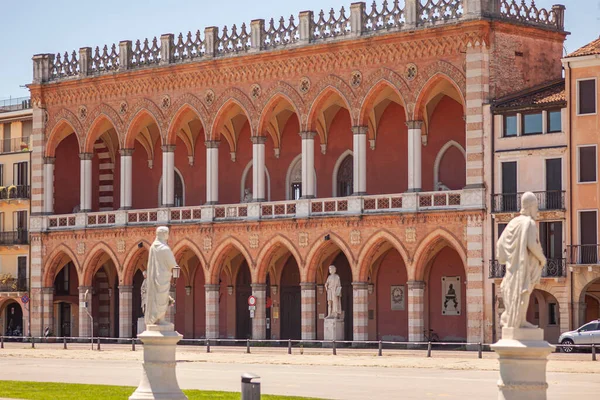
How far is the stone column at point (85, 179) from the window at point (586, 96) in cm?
2536

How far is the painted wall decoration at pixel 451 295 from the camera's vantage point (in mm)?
55000

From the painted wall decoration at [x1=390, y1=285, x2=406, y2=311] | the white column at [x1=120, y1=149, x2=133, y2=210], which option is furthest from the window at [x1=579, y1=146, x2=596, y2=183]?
the white column at [x1=120, y1=149, x2=133, y2=210]

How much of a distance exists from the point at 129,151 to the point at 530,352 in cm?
4606

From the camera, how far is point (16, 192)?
67750 mm

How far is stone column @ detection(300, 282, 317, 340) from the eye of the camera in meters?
55.6

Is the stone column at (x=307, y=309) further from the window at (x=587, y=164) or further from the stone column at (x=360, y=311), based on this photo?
the window at (x=587, y=164)

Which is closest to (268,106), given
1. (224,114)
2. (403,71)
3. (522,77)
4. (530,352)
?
(224,114)

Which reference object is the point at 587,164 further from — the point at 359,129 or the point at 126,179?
the point at 126,179

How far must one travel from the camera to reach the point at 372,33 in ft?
177

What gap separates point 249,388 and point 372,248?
3369 cm

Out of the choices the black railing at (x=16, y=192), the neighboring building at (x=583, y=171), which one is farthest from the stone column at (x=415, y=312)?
the black railing at (x=16, y=192)

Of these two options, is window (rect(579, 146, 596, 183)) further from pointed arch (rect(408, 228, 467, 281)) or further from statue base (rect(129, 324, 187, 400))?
statue base (rect(129, 324, 187, 400))

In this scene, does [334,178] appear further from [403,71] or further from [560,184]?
[560,184]

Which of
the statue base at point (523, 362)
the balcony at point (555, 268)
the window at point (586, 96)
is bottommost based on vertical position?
the statue base at point (523, 362)
